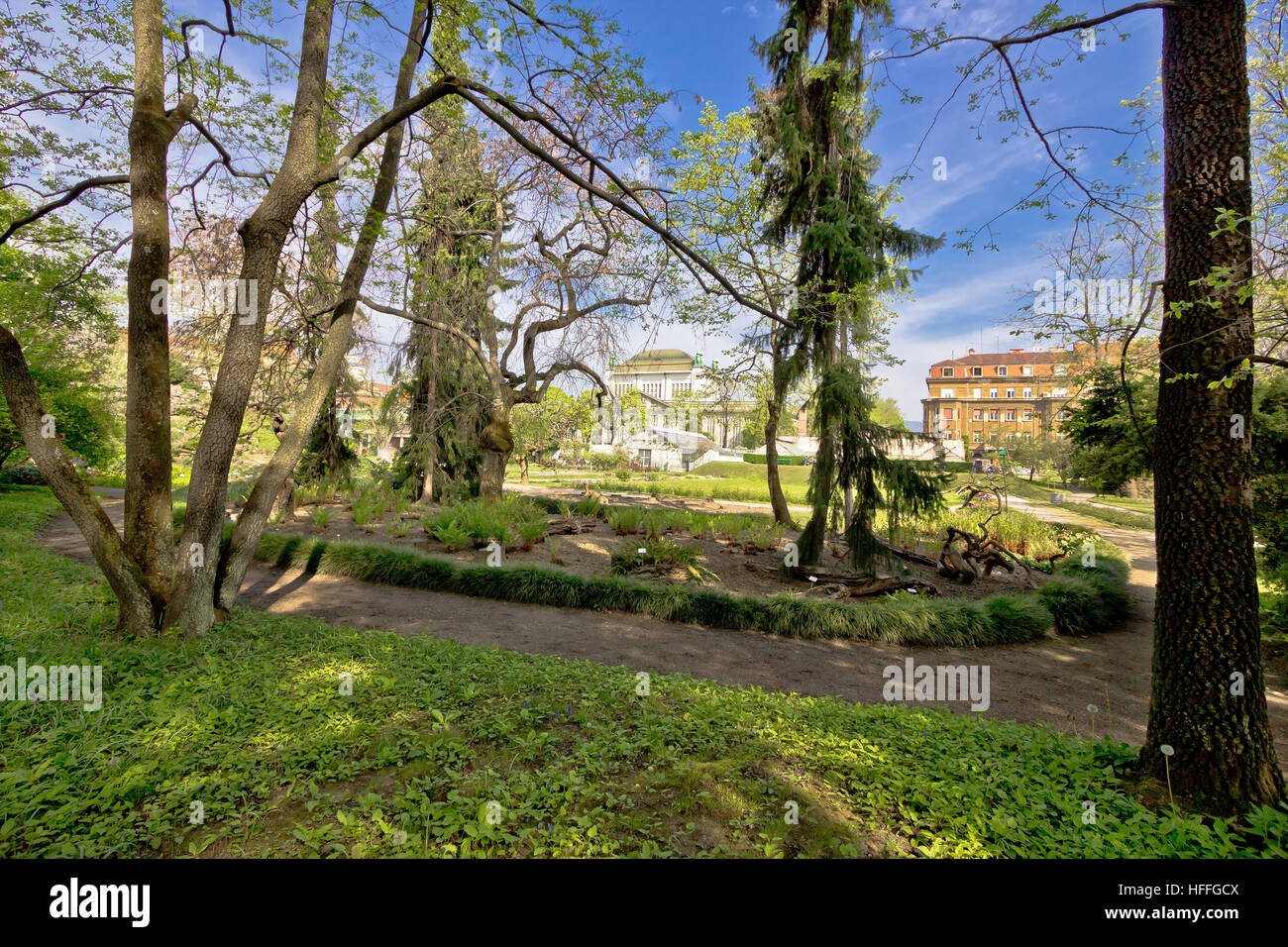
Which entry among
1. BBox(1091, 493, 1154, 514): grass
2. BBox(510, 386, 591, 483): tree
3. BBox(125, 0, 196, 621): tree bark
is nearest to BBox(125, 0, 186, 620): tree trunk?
BBox(125, 0, 196, 621): tree bark

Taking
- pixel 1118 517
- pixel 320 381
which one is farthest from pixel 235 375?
pixel 1118 517

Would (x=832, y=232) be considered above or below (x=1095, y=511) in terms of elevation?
above

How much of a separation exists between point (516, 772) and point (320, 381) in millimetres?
4987

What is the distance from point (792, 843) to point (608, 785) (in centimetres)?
100

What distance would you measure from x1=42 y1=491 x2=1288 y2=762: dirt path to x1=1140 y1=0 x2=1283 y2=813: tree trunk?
5.49ft

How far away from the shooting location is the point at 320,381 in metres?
5.93

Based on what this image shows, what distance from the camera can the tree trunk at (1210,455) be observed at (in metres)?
2.90

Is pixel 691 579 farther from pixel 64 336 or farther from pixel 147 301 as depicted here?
pixel 64 336

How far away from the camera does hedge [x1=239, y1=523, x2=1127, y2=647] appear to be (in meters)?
7.09

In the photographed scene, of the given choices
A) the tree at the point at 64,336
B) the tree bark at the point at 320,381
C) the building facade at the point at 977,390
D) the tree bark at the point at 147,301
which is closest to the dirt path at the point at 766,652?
the tree bark at the point at 320,381

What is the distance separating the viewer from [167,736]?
10.4ft

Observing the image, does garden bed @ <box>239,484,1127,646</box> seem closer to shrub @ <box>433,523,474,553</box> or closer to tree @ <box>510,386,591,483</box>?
shrub @ <box>433,523,474,553</box>
